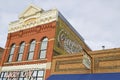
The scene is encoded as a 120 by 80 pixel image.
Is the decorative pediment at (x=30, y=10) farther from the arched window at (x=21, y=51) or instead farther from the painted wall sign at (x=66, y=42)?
the painted wall sign at (x=66, y=42)

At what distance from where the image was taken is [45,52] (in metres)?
24.0

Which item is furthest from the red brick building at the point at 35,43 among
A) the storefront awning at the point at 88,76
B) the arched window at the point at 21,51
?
the storefront awning at the point at 88,76

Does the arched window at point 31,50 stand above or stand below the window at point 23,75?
above

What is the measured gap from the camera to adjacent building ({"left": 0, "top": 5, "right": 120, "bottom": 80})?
1928 centimetres

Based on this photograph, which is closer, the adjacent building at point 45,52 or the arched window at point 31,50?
the adjacent building at point 45,52

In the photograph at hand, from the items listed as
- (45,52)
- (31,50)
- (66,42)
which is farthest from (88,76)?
(31,50)

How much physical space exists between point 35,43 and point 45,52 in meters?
2.27

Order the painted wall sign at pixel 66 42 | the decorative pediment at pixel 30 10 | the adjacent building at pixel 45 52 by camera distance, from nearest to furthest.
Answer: the adjacent building at pixel 45 52 < the painted wall sign at pixel 66 42 < the decorative pediment at pixel 30 10

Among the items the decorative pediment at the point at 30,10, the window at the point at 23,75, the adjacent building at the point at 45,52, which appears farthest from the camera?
the decorative pediment at the point at 30,10

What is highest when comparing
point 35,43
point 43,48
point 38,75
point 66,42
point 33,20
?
point 33,20

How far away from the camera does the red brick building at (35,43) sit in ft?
77.0

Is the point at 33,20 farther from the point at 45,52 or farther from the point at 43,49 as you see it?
the point at 45,52

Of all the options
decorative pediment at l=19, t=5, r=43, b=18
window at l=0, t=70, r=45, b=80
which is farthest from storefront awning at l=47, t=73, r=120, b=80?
decorative pediment at l=19, t=5, r=43, b=18

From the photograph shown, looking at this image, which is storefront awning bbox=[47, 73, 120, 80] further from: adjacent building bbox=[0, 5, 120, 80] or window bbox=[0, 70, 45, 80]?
window bbox=[0, 70, 45, 80]
